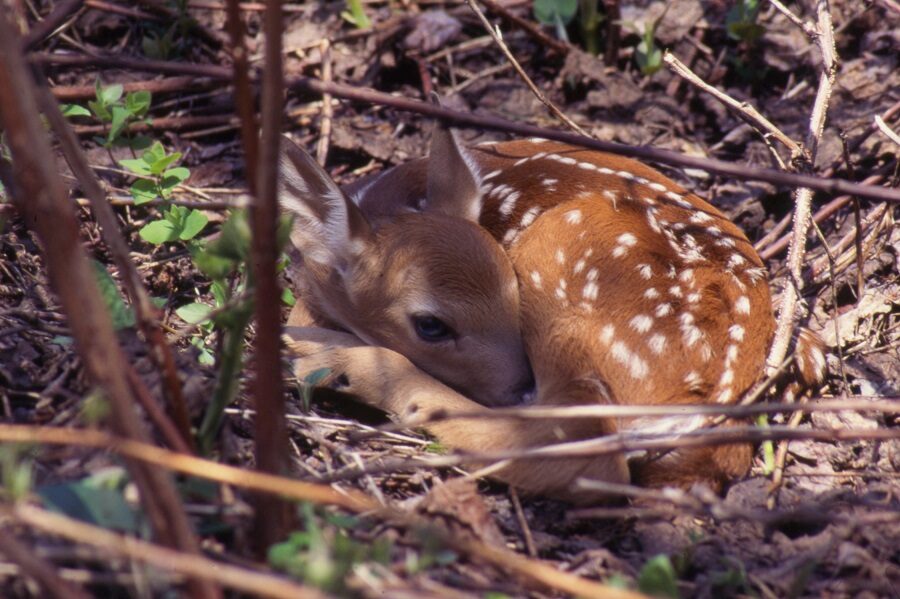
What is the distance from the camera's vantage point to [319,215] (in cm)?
400

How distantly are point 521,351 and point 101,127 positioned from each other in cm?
241

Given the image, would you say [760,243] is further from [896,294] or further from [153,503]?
[153,503]

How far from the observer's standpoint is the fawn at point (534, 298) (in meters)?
3.15

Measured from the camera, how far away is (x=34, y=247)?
394cm

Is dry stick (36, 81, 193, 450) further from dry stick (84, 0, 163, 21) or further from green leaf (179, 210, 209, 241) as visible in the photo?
dry stick (84, 0, 163, 21)

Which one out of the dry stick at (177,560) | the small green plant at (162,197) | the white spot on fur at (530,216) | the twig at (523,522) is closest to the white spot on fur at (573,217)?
the white spot on fur at (530,216)

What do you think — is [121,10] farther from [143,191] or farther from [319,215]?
[319,215]

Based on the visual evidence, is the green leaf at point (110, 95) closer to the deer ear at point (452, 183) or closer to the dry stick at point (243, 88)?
the deer ear at point (452, 183)

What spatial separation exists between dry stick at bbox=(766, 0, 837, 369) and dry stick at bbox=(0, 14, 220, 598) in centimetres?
205

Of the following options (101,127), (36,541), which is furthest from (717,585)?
(101,127)

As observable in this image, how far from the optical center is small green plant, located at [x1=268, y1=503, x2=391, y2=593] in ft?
5.29

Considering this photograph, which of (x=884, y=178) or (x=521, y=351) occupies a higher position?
(x=884, y=178)

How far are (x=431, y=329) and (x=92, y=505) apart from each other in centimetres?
198

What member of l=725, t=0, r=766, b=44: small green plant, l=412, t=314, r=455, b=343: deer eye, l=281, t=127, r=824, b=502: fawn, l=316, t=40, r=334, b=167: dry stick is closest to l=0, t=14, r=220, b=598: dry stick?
l=281, t=127, r=824, b=502: fawn
